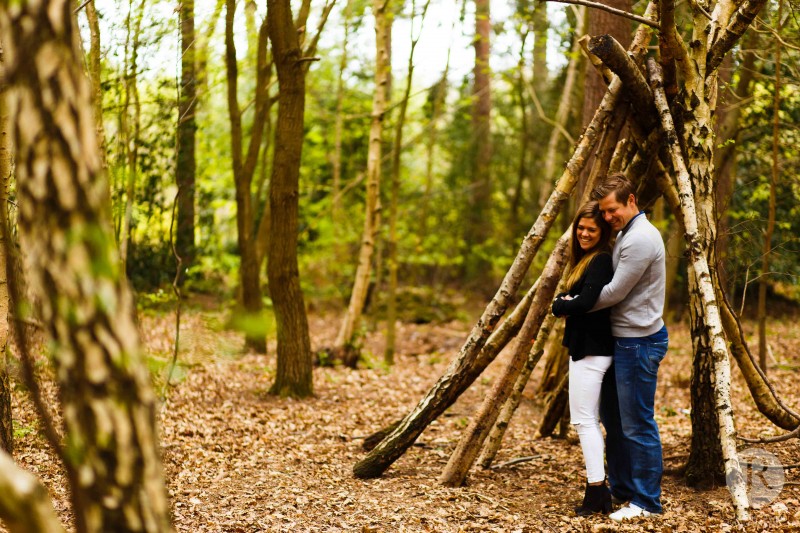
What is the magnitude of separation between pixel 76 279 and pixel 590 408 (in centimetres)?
323

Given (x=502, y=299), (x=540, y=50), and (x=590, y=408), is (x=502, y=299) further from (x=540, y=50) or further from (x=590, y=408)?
(x=540, y=50)

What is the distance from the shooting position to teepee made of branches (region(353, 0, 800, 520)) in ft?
14.4

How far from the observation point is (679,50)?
174 inches

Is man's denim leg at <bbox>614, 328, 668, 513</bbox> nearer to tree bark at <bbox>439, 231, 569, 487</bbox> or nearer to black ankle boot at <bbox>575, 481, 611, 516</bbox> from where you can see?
black ankle boot at <bbox>575, 481, 611, 516</bbox>

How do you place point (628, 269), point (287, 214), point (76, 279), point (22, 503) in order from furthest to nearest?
1. point (287, 214)
2. point (628, 269)
3. point (76, 279)
4. point (22, 503)

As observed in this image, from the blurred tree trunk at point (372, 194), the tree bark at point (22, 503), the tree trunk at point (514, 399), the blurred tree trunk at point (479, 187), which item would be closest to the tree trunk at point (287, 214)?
the blurred tree trunk at point (372, 194)

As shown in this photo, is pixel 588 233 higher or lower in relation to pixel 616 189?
lower

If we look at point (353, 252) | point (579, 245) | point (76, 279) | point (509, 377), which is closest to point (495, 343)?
point (509, 377)

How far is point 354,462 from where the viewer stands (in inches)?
215

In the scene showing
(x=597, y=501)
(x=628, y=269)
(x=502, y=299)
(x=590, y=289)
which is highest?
(x=628, y=269)

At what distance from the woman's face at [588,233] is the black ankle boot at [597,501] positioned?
1447 millimetres

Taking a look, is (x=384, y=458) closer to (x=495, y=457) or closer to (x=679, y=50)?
(x=495, y=457)

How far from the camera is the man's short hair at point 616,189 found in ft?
13.5

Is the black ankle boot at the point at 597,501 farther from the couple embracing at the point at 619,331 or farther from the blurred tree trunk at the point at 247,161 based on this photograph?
the blurred tree trunk at the point at 247,161
